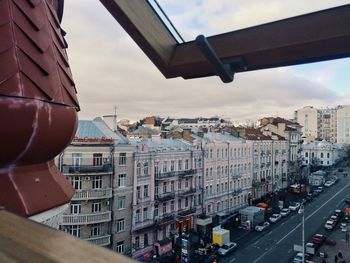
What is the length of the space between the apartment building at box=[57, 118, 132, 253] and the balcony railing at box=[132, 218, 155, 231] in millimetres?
526

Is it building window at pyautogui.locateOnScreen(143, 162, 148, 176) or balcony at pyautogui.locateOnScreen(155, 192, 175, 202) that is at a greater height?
building window at pyautogui.locateOnScreen(143, 162, 148, 176)

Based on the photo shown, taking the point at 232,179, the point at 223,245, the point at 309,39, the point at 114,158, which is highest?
the point at 309,39

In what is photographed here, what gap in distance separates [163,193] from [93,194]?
671 centimetres

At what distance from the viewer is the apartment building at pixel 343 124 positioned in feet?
337

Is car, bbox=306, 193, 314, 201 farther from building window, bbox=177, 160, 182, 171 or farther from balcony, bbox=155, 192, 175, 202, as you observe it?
balcony, bbox=155, 192, 175, 202

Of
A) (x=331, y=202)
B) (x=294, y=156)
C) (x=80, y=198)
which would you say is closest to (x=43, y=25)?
(x=80, y=198)

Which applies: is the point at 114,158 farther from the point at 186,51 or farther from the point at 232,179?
the point at 186,51

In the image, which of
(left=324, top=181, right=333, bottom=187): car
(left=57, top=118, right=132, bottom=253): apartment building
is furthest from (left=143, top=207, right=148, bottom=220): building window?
(left=324, top=181, right=333, bottom=187): car

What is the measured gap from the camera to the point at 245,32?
221cm

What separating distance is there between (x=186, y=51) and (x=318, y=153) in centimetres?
8596

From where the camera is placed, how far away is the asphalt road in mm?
25625

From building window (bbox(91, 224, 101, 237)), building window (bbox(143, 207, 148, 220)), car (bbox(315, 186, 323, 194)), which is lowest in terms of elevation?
car (bbox(315, 186, 323, 194))

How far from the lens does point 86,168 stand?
2162cm

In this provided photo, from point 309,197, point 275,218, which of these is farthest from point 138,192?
point 309,197
